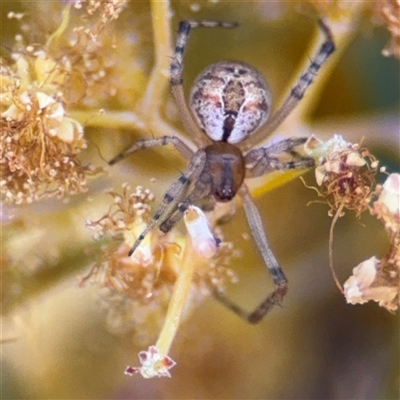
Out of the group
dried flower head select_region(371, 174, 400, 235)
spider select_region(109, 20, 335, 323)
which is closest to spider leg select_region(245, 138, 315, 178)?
spider select_region(109, 20, 335, 323)

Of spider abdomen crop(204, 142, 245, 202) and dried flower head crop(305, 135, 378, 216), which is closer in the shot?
dried flower head crop(305, 135, 378, 216)

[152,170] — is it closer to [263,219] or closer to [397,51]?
[263,219]

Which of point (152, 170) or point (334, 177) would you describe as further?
point (152, 170)

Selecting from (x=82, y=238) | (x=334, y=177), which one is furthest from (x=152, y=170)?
(x=334, y=177)

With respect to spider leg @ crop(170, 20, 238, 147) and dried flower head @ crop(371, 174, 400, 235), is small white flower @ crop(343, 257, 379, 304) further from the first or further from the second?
spider leg @ crop(170, 20, 238, 147)

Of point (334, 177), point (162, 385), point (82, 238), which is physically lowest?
point (162, 385)

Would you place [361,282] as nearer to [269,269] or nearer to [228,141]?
[269,269]
